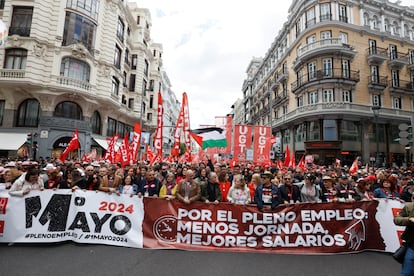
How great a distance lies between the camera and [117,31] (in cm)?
2478

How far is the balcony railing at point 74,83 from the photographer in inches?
745

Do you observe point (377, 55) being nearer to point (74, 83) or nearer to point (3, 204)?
point (74, 83)

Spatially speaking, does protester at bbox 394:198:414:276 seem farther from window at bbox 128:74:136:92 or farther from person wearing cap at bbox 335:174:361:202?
window at bbox 128:74:136:92

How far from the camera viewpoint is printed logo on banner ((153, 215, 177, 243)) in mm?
4723

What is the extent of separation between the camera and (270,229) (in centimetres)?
468

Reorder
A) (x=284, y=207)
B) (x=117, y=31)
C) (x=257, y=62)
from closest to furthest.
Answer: (x=284, y=207)
(x=117, y=31)
(x=257, y=62)

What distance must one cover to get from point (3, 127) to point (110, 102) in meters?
8.71

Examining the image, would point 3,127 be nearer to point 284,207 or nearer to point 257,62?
point 284,207

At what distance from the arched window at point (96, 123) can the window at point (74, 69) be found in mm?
3702

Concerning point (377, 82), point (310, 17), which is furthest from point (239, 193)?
point (377, 82)

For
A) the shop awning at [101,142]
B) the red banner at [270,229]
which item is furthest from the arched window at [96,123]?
the red banner at [270,229]

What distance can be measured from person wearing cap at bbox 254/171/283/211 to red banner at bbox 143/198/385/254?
0.16m

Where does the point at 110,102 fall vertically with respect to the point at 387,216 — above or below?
above

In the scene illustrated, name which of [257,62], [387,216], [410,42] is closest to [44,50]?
[387,216]
